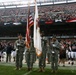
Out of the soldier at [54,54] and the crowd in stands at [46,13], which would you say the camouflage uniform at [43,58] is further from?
the crowd in stands at [46,13]

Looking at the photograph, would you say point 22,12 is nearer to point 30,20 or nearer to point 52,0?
point 52,0

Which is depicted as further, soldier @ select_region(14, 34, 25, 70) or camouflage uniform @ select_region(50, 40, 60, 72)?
soldier @ select_region(14, 34, 25, 70)

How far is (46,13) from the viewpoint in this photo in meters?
45.8

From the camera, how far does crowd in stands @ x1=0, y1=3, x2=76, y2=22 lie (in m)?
41.7

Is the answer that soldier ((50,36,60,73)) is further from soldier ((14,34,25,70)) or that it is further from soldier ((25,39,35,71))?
soldier ((14,34,25,70))

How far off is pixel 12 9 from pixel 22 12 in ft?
11.1

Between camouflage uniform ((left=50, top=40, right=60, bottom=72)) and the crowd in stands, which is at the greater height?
the crowd in stands

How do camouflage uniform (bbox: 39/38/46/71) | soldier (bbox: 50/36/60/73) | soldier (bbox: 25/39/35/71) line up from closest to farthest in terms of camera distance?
soldier (bbox: 50/36/60/73) < camouflage uniform (bbox: 39/38/46/71) < soldier (bbox: 25/39/35/71)

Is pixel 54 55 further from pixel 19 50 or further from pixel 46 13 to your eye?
pixel 46 13

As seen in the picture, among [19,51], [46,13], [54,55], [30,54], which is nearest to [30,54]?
[30,54]

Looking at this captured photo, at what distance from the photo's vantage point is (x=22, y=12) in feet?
167

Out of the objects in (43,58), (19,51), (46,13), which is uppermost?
(46,13)

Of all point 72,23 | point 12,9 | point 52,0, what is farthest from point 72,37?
point 12,9

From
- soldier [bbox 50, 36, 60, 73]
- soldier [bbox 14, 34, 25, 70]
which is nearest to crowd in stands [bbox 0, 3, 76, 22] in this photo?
soldier [bbox 14, 34, 25, 70]
